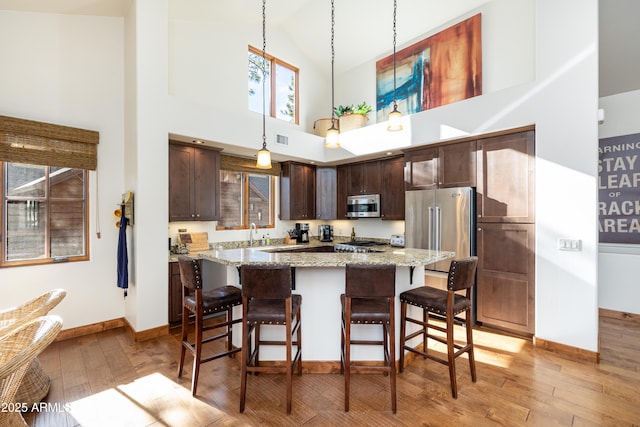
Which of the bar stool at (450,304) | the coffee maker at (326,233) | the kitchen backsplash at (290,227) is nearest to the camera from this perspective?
the bar stool at (450,304)

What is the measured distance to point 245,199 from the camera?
201 inches

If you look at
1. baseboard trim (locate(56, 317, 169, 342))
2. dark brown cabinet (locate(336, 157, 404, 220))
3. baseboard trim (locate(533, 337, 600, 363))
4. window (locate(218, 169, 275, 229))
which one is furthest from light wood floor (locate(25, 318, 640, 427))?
dark brown cabinet (locate(336, 157, 404, 220))

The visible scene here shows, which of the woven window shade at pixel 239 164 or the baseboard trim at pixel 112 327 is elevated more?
the woven window shade at pixel 239 164

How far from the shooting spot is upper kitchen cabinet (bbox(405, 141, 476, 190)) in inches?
149

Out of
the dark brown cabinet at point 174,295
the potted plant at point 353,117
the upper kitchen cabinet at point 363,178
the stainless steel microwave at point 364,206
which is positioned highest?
the potted plant at point 353,117

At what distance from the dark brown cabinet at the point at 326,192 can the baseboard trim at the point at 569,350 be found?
11.5 feet

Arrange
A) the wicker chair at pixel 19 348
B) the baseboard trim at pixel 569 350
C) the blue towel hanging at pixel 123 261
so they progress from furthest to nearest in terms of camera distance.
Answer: the blue towel hanging at pixel 123 261, the baseboard trim at pixel 569 350, the wicker chair at pixel 19 348

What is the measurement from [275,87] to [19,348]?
4.95m

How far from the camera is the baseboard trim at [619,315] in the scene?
12.8ft

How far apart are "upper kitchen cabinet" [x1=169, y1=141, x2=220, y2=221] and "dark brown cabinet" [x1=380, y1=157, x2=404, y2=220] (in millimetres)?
2687

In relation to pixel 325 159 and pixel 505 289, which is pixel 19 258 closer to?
pixel 325 159

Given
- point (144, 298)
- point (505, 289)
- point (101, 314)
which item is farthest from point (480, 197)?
point (101, 314)

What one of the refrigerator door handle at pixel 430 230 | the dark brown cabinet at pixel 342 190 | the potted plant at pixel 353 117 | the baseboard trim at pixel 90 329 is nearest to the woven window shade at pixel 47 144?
the baseboard trim at pixel 90 329

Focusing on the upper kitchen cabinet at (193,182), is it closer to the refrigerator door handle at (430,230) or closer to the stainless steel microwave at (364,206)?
the stainless steel microwave at (364,206)
